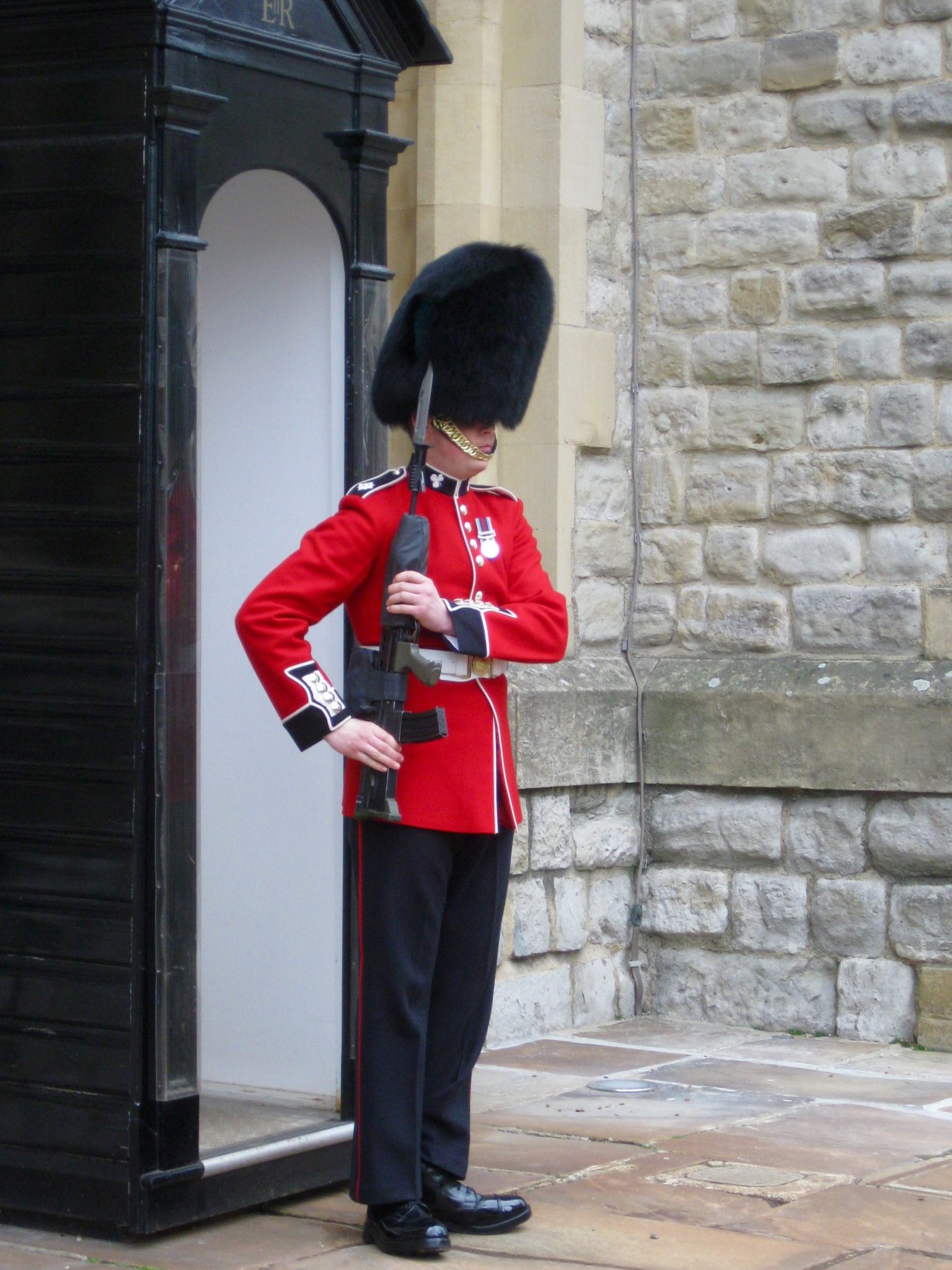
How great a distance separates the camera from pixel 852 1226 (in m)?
3.36

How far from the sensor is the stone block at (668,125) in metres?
5.47

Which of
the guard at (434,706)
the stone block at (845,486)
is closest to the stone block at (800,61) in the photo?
the stone block at (845,486)

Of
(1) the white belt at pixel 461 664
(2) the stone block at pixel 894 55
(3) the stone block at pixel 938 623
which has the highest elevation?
(2) the stone block at pixel 894 55

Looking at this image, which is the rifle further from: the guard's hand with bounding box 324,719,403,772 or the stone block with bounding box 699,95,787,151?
the stone block with bounding box 699,95,787,151

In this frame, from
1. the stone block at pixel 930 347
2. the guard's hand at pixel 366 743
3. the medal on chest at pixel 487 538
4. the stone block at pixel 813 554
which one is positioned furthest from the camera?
the stone block at pixel 813 554

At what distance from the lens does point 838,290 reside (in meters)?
5.27

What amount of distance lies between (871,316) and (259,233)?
2046 millimetres

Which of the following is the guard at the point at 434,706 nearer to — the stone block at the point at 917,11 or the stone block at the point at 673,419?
the stone block at the point at 673,419

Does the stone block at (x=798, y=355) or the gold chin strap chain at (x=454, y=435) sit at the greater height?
the stone block at (x=798, y=355)

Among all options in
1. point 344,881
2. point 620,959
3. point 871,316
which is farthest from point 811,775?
point 344,881

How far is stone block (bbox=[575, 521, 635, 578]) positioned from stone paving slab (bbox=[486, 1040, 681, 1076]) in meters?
1.22

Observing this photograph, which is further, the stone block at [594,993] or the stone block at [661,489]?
the stone block at [661,489]

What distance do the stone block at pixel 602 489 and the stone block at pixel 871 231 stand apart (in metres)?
0.79

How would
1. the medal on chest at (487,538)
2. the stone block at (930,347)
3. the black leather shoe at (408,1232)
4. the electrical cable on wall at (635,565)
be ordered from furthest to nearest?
1. the electrical cable on wall at (635,565)
2. the stone block at (930,347)
3. the medal on chest at (487,538)
4. the black leather shoe at (408,1232)
